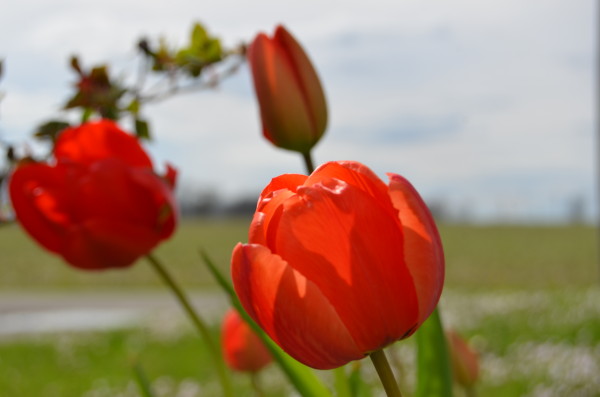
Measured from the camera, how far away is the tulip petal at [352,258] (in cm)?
63

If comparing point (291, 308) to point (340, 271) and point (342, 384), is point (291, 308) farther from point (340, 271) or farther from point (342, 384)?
point (342, 384)

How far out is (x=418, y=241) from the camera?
2.12ft

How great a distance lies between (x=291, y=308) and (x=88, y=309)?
13.5m

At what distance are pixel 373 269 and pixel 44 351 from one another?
329 inches

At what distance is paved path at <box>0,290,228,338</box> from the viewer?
10.8 metres

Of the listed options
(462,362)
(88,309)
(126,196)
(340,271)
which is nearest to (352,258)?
(340,271)

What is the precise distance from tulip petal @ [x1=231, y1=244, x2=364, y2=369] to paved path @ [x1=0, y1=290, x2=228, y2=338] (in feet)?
28.1

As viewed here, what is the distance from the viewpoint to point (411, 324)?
66 centimetres

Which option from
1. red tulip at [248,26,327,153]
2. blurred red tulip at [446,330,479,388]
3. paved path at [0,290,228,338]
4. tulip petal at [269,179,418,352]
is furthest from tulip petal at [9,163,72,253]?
paved path at [0,290,228,338]

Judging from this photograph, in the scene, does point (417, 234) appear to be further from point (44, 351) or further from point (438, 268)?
point (44, 351)

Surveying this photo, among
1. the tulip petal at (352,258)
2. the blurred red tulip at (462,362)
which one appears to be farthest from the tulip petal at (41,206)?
the blurred red tulip at (462,362)

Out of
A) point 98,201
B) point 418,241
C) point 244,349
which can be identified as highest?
point 418,241

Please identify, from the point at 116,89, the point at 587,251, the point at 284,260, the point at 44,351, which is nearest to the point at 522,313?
the point at 44,351

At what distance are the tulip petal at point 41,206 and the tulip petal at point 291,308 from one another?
559 mm
